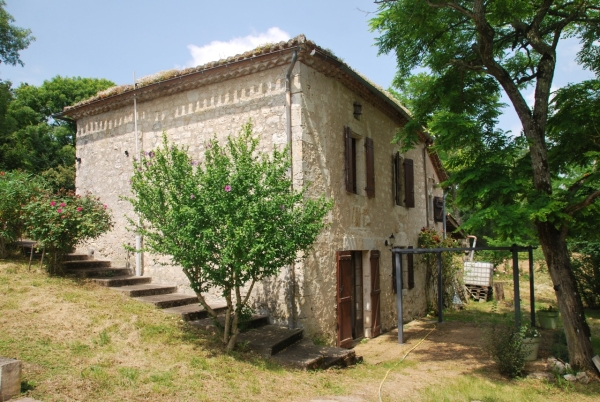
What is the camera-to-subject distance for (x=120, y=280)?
8.31m

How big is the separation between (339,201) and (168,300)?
11.6 ft

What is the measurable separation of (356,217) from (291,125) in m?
2.55

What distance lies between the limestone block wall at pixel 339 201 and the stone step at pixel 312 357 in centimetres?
49

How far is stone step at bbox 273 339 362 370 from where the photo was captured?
612cm

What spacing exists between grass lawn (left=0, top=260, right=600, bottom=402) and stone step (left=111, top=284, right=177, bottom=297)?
24 centimetres

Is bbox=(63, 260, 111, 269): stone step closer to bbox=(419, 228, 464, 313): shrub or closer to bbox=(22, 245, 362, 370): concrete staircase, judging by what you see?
bbox=(22, 245, 362, 370): concrete staircase

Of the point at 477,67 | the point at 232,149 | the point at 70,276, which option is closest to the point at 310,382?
the point at 232,149

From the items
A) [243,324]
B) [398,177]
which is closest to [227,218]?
[243,324]

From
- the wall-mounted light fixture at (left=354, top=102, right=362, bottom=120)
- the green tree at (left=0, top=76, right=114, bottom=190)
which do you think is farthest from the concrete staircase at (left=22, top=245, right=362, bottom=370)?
the green tree at (left=0, top=76, right=114, bottom=190)

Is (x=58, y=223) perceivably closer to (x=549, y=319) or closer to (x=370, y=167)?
(x=370, y=167)

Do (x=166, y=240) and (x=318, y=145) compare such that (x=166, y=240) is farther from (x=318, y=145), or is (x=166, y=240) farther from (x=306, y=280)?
(x=318, y=145)

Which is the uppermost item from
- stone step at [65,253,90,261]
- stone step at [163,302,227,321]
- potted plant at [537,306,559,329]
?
stone step at [65,253,90,261]

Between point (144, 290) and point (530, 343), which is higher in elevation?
point (144, 290)

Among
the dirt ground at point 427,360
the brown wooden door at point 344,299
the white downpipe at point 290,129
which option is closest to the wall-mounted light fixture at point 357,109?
the white downpipe at point 290,129
